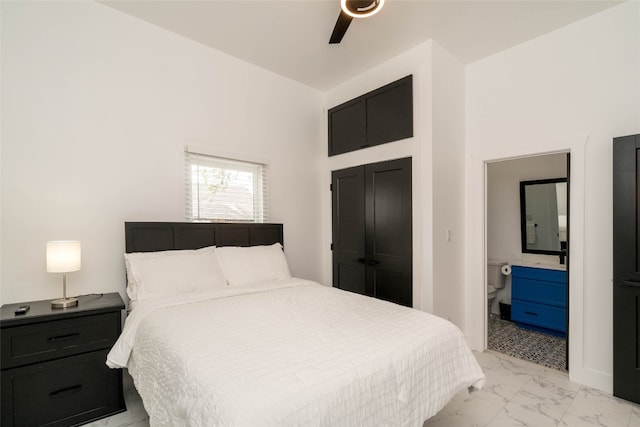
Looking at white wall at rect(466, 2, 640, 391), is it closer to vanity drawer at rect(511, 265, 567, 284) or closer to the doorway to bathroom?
the doorway to bathroom

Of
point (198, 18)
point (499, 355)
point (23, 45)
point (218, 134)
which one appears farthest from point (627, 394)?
point (23, 45)

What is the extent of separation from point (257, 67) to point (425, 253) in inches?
110

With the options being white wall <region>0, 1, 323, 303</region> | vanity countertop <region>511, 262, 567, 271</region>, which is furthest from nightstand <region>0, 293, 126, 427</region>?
vanity countertop <region>511, 262, 567, 271</region>

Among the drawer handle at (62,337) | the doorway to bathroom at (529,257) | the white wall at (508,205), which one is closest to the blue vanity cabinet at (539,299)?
the doorway to bathroom at (529,257)

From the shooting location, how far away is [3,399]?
170 cm

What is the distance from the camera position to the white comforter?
106 cm

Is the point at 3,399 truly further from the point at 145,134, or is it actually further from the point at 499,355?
the point at 499,355

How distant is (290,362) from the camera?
125 centimetres

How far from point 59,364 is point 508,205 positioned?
5.23 metres

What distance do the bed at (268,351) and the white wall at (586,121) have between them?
59.7 inches

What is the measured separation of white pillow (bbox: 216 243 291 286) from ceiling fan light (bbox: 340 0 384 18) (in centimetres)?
215

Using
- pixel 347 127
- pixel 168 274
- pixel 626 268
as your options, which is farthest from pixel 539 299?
pixel 168 274

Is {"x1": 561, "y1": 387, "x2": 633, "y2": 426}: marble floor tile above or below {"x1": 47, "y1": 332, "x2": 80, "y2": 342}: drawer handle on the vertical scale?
below

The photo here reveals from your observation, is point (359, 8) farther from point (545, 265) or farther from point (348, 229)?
point (545, 265)
